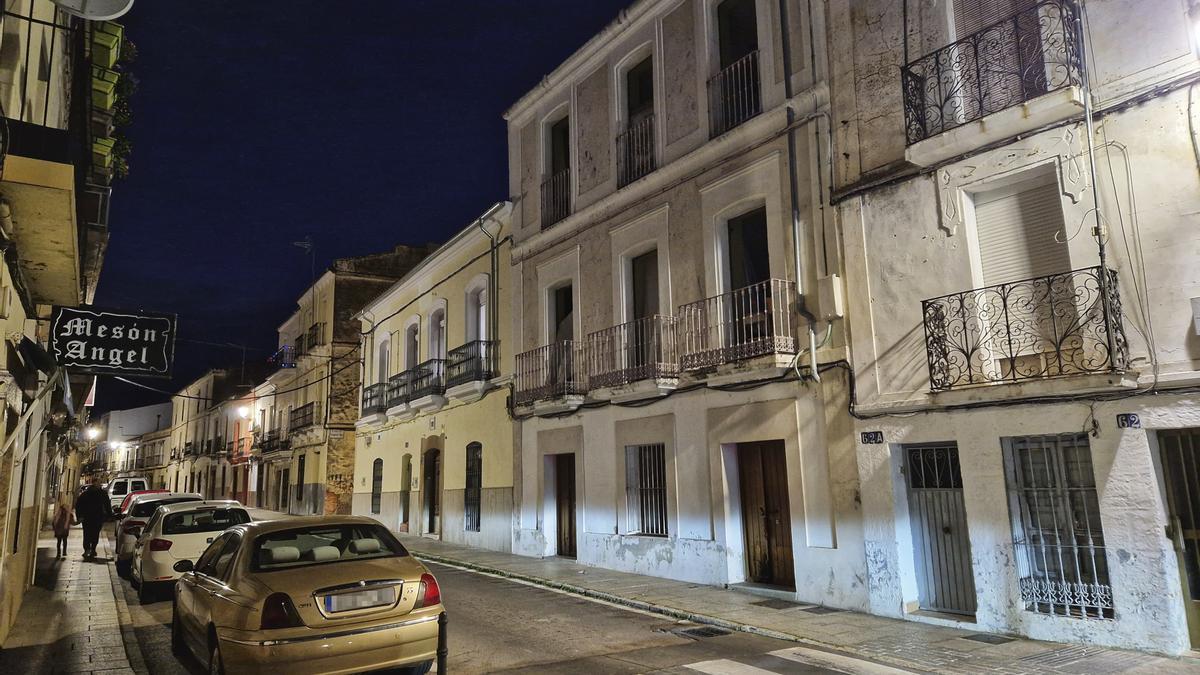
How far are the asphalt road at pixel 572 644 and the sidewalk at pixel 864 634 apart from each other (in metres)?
0.36

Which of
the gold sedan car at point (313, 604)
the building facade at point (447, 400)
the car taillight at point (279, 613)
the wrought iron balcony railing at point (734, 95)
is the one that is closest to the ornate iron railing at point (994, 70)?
the wrought iron balcony railing at point (734, 95)

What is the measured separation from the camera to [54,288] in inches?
331

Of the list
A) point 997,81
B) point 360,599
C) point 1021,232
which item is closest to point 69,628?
point 360,599

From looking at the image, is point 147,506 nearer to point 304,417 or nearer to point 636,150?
point 636,150

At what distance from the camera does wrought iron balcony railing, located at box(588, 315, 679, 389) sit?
513 inches

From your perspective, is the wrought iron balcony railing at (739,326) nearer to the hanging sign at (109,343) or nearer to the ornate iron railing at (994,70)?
the ornate iron railing at (994,70)

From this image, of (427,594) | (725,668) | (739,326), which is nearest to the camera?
(427,594)

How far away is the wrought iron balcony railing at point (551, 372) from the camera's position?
15.3 meters

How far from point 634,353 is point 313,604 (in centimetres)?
922

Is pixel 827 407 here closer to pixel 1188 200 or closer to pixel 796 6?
pixel 1188 200

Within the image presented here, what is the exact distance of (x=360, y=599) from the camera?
5.78 m

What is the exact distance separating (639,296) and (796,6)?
18.9ft

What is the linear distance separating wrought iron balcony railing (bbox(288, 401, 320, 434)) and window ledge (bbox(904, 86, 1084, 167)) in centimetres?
2838

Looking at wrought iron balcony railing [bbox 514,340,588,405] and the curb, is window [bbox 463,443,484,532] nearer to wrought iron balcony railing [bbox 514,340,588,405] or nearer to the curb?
wrought iron balcony railing [bbox 514,340,588,405]
